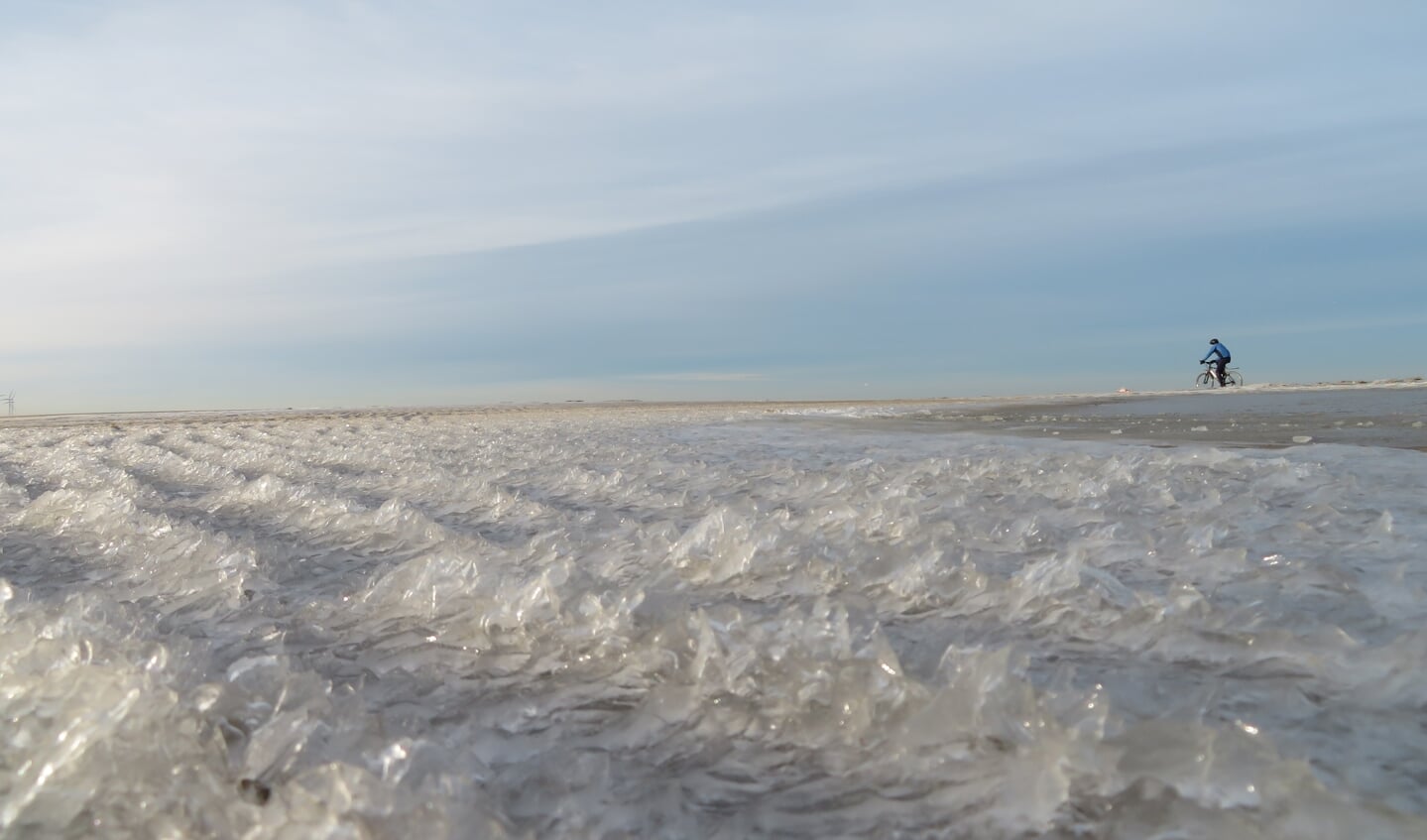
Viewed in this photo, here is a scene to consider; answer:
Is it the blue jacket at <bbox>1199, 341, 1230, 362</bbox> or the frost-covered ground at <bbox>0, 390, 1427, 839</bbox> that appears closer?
the frost-covered ground at <bbox>0, 390, 1427, 839</bbox>

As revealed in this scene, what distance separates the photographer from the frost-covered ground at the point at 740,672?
134 centimetres

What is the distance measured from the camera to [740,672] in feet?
6.23

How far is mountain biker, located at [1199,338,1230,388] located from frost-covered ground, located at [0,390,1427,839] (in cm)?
3099

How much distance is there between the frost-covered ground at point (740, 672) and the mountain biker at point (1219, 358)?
3099 cm

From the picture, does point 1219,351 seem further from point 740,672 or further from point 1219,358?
point 740,672

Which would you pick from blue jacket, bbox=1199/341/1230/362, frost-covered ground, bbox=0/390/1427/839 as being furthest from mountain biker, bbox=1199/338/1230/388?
frost-covered ground, bbox=0/390/1427/839

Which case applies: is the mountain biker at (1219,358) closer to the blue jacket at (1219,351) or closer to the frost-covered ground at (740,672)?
the blue jacket at (1219,351)

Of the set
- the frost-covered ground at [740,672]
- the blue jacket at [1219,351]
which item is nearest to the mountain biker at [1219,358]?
Result: the blue jacket at [1219,351]

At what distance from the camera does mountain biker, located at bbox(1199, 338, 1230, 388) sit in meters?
31.0

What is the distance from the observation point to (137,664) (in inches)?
72.3

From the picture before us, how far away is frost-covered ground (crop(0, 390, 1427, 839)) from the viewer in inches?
52.6

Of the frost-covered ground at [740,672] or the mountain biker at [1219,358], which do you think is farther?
the mountain biker at [1219,358]

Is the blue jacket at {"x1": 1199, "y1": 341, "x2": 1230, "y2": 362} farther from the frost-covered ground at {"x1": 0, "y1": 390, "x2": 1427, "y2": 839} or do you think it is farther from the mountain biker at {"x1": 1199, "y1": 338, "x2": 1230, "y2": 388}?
the frost-covered ground at {"x1": 0, "y1": 390, "x2": 1427, "y2": 839}

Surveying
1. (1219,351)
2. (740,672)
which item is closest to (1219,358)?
(1219,351)
